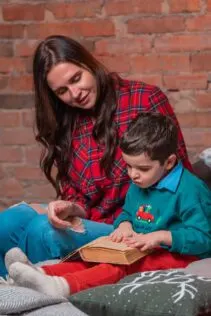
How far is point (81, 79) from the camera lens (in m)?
2.32

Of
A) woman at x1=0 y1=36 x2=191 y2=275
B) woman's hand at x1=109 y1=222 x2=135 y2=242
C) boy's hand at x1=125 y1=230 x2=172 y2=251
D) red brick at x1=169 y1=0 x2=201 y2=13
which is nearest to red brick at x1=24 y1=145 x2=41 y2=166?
woman at x1=0 y1=36 x2=191 y2=275

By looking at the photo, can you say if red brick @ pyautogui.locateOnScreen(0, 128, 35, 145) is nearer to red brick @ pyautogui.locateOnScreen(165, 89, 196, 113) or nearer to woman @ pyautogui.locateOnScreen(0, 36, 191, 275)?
red brick @ pyautogui.locateOnScreen(165, 89, 196, 113)

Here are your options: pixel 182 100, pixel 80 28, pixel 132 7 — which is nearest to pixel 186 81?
pixel 182 100

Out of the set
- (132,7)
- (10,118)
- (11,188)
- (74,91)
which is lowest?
(11,188)

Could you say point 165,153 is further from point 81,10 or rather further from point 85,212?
point 81,10

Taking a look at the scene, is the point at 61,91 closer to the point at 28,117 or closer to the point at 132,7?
the point at 132,7

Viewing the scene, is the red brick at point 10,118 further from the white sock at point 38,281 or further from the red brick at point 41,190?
the white sock at point 38,281

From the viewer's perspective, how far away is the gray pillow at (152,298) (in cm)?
151

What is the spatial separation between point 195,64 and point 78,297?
164 cm

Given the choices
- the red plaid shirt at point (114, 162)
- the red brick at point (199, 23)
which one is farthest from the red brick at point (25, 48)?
the red plaid shirt at point (114, 162)

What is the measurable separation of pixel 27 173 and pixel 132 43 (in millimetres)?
798

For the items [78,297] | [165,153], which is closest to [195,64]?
[165,153]

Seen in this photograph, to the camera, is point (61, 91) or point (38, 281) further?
point (61, 91)

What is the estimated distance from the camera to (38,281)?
6.07 feet
